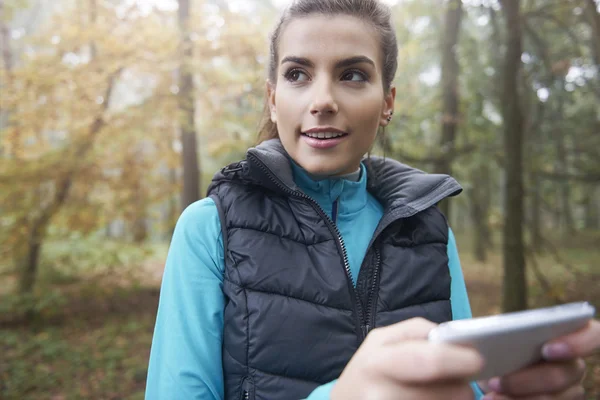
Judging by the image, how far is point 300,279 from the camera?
4.01ft

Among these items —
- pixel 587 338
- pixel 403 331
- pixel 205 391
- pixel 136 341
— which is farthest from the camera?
pixel 136 341

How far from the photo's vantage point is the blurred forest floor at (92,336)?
4.94 metres

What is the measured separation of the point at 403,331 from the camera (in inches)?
24.5

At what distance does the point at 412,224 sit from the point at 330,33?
722 millimetres

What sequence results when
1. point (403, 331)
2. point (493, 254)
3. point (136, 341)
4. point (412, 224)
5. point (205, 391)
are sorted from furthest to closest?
point (493, 254) < point (136, 341) < point (412, 224) < point (205, 391) < point (403, 331)

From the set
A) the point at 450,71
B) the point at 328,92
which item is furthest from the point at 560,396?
the point at 450,71

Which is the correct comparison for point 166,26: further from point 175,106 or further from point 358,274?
point 358,274

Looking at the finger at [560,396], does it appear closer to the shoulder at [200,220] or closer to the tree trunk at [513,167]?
the shoulder at [200,220]

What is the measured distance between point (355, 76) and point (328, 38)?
15 cm

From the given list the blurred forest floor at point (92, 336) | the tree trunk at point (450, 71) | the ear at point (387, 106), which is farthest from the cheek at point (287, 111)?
the tree trunk at point (450, 71)

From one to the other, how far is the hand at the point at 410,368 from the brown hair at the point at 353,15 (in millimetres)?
1102

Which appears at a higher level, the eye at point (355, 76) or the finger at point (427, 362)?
the eye at point (355, 76)

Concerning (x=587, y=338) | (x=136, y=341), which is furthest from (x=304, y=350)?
(x=136, y=341)

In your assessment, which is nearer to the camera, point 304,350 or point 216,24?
point 304,350
